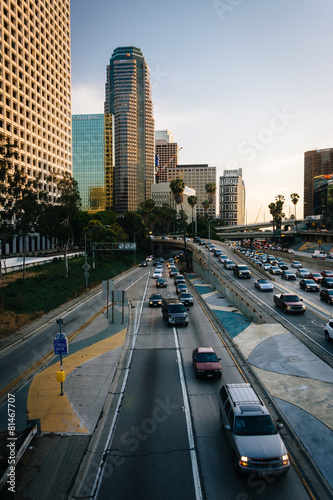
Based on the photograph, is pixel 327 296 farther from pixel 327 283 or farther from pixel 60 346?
pixel 60 346

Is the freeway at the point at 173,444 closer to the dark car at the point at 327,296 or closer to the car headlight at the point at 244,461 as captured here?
the car headlight at the point at 244,461

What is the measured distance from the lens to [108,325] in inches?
1156

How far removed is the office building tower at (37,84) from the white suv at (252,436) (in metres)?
67.4

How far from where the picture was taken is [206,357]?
1806 centimetres

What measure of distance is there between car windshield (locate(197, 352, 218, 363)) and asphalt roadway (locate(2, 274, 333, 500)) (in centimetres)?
267

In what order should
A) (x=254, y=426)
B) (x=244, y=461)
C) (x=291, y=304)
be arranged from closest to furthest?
1. (x=244, y=461)
2. (x=254, y=426)
3. (x=291, y=304)

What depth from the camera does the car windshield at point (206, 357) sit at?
17.9 meters

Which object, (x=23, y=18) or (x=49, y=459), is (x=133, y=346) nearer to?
(x=49, y=459)

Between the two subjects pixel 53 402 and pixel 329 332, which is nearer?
pixel 53 402

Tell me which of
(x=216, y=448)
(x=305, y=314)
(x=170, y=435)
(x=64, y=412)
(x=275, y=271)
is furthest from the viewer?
(x=275, y=271)

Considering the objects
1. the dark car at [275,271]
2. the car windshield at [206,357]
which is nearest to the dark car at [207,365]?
the car windshield at [206,357]

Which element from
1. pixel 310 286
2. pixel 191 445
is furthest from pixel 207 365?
pixel 310 286

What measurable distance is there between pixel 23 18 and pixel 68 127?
33222mm

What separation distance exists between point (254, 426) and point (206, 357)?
7560 millimetres
